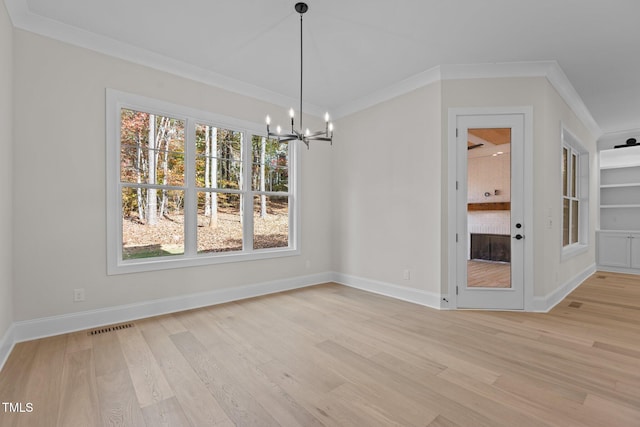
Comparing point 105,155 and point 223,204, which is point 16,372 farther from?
point 223,204

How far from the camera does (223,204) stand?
4.23m

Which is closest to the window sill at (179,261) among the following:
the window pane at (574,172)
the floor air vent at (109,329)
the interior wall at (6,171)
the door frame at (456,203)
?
the floor air vent at (109,329)

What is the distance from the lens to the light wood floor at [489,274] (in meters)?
3.69

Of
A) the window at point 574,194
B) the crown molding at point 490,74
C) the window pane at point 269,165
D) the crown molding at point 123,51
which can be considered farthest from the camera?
the window at point 574,194

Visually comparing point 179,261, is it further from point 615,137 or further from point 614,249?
point 615,137

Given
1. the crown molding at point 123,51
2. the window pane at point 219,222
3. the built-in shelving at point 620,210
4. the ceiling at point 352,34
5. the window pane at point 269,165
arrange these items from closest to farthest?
1. the ceiling at point 352,34
2. the crown molding at point 123,51
3. the window pane at point 219,222
4. the window pane at point 269,165
5. the built-in shelving at point 620,210

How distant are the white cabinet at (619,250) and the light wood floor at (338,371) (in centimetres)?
331

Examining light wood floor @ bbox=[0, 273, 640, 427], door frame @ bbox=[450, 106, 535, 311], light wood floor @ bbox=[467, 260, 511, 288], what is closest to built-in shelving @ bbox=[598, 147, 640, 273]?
light wood floor @ bbox=[0, 273, 640, 427]

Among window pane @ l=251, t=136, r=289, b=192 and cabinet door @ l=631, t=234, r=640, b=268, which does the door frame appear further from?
cabinet door @ l=631, t=234, r=640, b=268

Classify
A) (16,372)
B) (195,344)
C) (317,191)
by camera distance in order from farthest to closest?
(317,191), (195,344), (16,372)

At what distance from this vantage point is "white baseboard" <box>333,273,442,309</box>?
12.7 ft

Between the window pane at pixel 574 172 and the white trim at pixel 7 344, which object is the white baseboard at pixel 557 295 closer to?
the window pane at pixel 574 172

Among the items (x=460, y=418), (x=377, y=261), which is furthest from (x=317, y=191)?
(x=460, y=418)

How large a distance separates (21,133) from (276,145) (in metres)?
2.86
